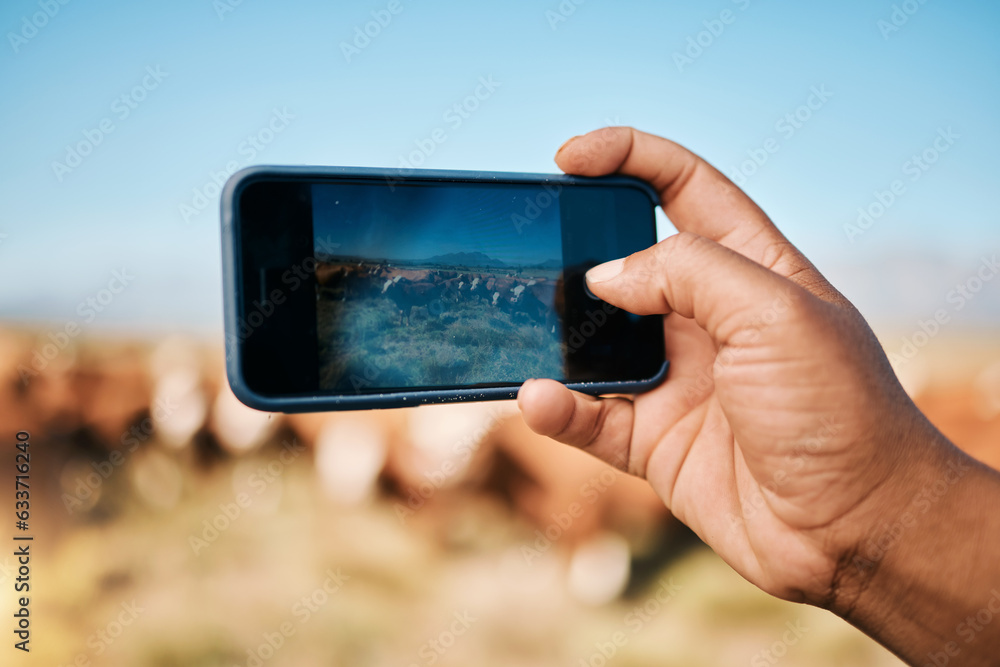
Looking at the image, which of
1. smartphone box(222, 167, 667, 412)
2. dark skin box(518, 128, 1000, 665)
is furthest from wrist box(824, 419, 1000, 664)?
smartphone box(222, 167, 667, 412)

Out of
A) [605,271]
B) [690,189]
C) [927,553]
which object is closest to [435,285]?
[605,271]

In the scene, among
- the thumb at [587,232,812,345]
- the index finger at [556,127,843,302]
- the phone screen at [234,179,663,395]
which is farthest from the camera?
the index finger at [556,127,843,302]

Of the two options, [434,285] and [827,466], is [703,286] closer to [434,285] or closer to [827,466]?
[827,466]

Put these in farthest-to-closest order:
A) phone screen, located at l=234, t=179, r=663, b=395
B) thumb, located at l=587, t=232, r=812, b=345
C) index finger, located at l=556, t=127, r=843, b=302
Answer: index finger, located at l=556, t=127, r=843, b=302 < phone screen, located at l=234, t=179, r=663, b=395 < thumb, located at l=587, t=232, r=812, b=345

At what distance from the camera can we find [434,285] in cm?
105

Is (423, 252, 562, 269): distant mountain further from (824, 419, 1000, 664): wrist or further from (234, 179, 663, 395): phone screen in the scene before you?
(824, 419, 1000, 664): wrist

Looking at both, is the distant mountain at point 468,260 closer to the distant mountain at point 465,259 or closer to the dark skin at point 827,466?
the distant mountain at point 465,259

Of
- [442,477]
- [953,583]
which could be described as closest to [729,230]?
[953,583]

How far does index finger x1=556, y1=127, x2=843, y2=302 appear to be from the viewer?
116cm

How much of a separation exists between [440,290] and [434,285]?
16 mm

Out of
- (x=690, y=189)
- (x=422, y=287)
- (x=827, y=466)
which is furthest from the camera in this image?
(x=690, y=189)

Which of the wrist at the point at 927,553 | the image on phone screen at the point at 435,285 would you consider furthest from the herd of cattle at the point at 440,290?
the wrist at the point at 927,553

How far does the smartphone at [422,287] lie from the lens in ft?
3.16

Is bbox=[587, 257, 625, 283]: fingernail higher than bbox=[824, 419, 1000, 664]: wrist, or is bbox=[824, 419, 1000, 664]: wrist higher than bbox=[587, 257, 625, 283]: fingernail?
bbox=[587, 257, 625, 283]: fingernail
